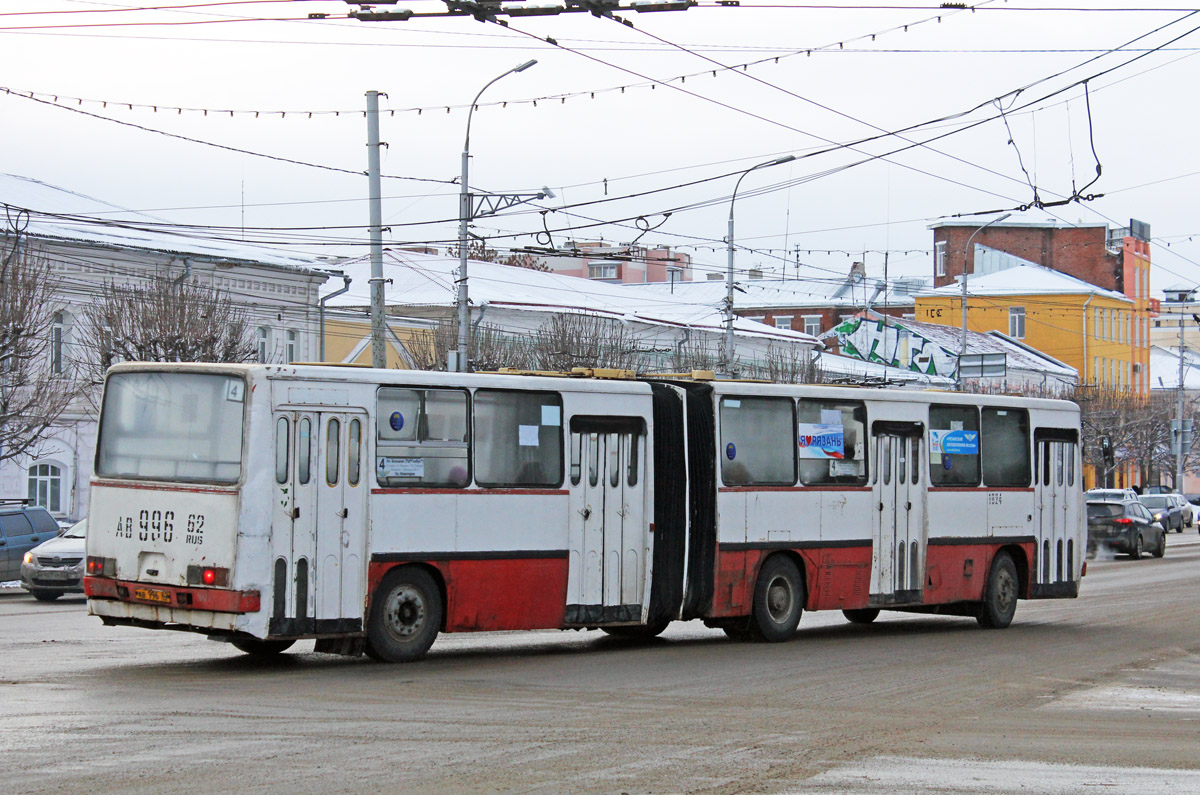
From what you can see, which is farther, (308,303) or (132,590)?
(308,303)

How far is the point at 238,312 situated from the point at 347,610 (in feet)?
94.7

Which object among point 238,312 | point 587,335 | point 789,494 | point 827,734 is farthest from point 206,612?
point 587,335

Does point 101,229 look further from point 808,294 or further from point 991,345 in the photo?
point 808,294

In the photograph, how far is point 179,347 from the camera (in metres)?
34.0

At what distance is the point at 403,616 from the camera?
45.6ft

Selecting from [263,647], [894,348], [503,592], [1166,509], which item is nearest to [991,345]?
[894,348]

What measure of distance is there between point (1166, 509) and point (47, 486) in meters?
41.8

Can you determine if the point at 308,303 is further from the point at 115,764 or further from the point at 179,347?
the point at 115,764

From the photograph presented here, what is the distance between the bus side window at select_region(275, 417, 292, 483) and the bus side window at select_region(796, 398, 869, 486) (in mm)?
6508

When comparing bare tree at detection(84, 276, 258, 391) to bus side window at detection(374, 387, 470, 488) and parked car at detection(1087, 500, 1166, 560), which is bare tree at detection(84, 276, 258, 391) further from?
parked car at detection(1087, 500, 1166, 560)

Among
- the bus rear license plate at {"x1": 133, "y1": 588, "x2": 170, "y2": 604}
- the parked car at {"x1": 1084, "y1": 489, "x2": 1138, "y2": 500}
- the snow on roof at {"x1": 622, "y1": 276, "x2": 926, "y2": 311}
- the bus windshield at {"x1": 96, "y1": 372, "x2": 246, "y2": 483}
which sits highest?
the snow on roof at {"x1": 622, "y1": 276, "x2": 926, "y2": 311}

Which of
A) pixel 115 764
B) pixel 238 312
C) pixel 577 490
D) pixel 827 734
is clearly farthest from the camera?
pixel 238 312

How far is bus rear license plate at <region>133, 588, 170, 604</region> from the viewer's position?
1297cm

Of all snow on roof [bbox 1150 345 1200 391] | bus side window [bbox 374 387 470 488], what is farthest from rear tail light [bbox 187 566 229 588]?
snow on roof [bbox 1150 345 1200 391]
